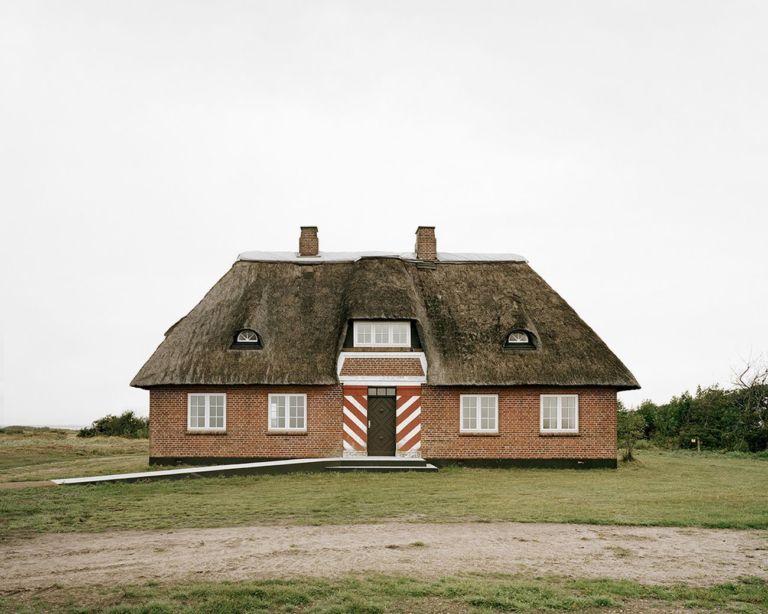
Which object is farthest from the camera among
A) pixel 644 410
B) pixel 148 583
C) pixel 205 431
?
pixel 644 410

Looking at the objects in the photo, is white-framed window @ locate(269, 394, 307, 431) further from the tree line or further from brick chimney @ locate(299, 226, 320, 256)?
the tree line

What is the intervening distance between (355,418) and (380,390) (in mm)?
1185

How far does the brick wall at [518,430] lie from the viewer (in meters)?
23.8

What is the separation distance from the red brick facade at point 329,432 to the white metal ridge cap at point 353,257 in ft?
18.5

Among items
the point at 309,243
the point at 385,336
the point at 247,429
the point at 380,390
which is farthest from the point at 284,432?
the point at 309,243

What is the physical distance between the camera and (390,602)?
25.2ft

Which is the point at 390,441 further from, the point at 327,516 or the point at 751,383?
the point at 751,383

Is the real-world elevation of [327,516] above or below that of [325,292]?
below

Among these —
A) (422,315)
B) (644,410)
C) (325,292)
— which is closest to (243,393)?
(325,292)

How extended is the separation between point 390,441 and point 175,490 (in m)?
8.14

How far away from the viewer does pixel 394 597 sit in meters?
7.85

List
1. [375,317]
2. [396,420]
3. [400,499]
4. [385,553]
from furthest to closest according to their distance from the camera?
[396,420] < [375,317] < [400,499] < [385,553]

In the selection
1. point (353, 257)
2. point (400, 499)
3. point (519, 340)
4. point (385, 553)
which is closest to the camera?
point (385, 553)

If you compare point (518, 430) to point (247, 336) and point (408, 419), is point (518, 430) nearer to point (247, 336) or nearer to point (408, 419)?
point (408, 419)
